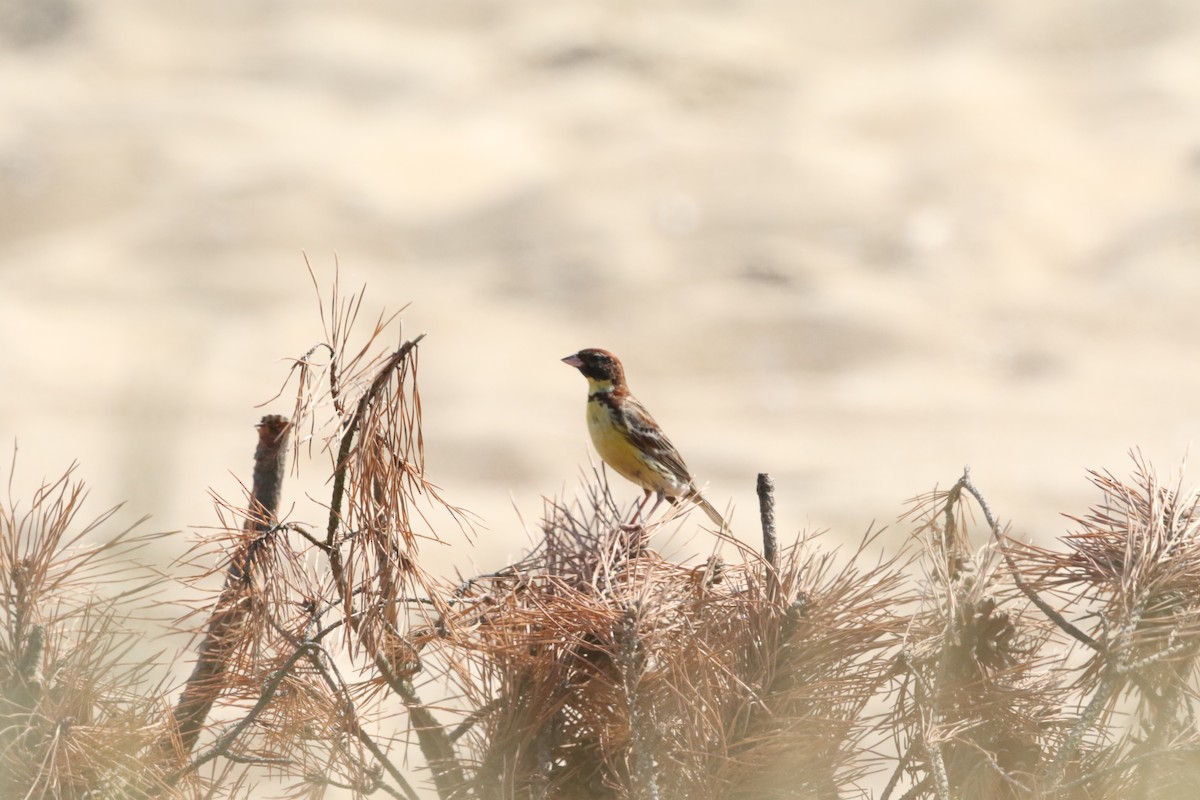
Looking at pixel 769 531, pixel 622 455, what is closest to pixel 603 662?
pixel 769 531

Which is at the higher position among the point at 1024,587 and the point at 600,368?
the point at 600,368

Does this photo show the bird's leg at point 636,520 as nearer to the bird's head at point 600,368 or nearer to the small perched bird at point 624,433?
the small perched bird at point 624,433

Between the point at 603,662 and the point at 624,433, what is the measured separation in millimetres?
2055

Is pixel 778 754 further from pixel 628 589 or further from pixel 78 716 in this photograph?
pixel 78 716

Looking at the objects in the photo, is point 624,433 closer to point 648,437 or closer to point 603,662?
point 648,437

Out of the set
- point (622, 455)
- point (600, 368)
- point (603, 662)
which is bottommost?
point (603, 662)

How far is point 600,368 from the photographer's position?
288cm

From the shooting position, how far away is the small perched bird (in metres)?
2.74

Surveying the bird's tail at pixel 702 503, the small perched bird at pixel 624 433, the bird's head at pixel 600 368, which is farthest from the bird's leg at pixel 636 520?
the bird's head at pixel 600 368

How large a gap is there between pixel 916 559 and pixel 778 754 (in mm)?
179

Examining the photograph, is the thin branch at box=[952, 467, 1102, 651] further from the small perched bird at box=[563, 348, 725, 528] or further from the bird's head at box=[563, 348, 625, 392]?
the bird's head at box=[563, 348, 625, 392]

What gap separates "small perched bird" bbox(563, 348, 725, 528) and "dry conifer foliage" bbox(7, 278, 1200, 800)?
6.19 ft

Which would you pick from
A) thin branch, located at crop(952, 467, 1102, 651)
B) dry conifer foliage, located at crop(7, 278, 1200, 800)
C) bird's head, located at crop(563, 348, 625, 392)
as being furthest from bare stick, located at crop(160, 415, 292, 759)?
bird's head, located at crop(563, 348, 625, 392)

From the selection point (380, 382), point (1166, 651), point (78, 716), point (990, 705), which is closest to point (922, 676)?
point (990, 705)
